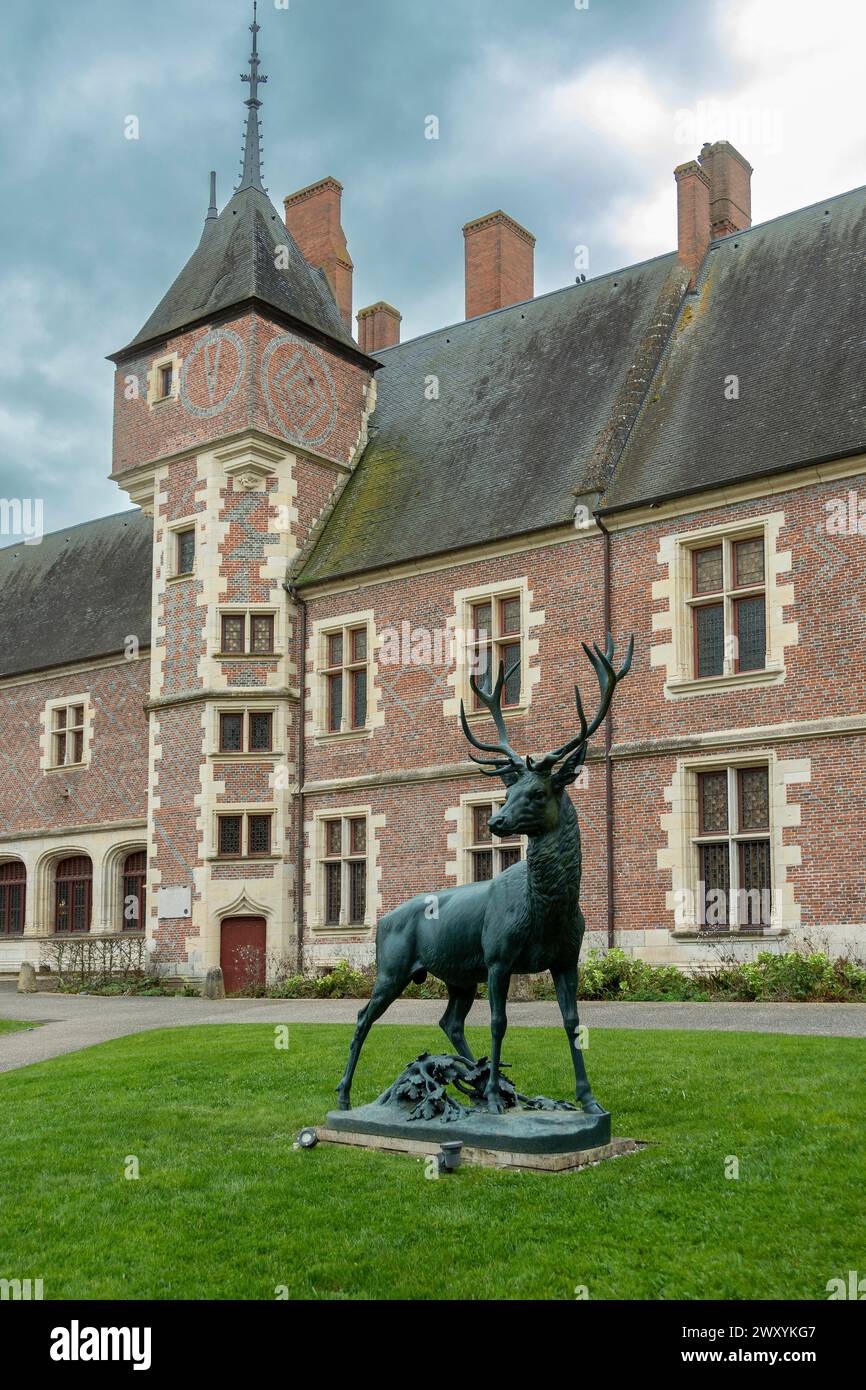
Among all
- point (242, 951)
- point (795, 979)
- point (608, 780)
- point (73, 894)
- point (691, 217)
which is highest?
point (691, 217)

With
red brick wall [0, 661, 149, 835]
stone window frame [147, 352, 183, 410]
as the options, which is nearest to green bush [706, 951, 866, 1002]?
red brick wall [0, 661, 149, 835]

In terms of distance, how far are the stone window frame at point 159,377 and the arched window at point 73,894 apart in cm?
1089

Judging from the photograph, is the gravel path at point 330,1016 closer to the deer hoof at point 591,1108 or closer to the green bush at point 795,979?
the green bush at point 795,979

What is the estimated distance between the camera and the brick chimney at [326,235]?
109ft

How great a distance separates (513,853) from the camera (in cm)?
2234

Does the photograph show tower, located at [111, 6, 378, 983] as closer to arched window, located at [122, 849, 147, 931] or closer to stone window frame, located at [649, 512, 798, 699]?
A: arched window, located at [122, 849, 147, 931]

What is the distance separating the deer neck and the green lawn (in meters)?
1.47

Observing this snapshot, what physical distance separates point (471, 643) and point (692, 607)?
14.1 ft

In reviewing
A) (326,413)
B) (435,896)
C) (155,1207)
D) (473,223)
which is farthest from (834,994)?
(473,223)

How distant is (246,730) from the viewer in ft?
83.4

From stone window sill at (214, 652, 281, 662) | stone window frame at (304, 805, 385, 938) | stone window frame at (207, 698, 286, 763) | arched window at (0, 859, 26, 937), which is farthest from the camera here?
arched window at (0, 859, 26, 937)

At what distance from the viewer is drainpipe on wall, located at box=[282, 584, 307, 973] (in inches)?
985

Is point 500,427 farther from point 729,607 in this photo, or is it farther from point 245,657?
point 729,607

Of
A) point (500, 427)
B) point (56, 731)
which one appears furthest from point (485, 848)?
point (56, 731)
